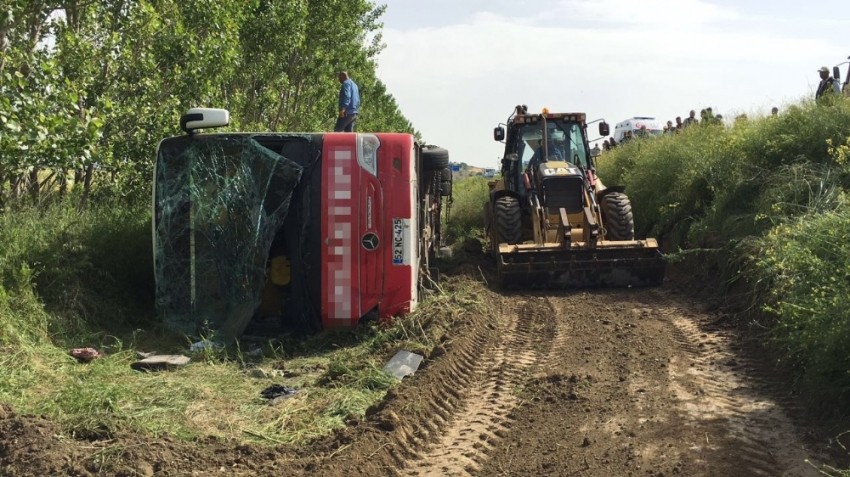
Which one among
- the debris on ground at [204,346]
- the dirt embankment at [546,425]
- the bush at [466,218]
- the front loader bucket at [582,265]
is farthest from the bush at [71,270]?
the bush at [466,218]

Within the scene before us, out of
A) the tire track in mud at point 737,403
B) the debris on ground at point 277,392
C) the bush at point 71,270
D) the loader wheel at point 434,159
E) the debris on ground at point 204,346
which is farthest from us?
the loader wheel at point 434,159

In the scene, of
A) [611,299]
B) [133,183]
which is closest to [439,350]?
[611,299]

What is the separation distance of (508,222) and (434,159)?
1983 millimetres

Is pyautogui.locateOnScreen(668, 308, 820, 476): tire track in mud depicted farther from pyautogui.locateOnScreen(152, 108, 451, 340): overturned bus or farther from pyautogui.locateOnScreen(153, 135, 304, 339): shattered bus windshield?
pyautogui.locateOnScreen(153, 135, 304, 339): shattered bus windshield

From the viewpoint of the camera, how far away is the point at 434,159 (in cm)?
1026

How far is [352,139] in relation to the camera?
25.3 ft

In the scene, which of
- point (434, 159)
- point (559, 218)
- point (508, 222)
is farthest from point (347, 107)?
point (559, 218)

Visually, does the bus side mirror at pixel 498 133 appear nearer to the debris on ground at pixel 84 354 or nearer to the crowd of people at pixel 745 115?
the crowd of people at pixel 745 115

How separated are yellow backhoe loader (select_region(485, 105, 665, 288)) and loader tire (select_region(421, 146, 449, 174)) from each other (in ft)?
4.78

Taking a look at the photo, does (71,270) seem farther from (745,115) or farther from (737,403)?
(745,115)

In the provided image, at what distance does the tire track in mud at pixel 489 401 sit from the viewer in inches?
183

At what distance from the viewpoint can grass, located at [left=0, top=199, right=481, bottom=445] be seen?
5066mm

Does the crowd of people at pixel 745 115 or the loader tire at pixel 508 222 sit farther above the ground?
the crowd of people at pixel 745 115

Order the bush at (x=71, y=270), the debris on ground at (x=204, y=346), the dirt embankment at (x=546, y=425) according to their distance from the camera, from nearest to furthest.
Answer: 1. the dirt embankment at (x=546, y=425)
2. the bush at (x=71, y=270)
3. the debris on ground at (x=204, y=346)
